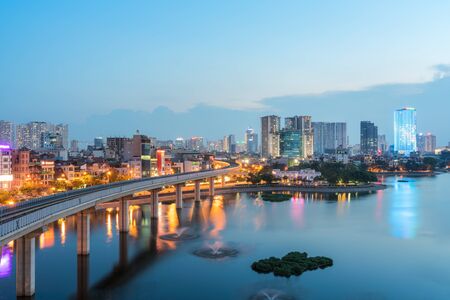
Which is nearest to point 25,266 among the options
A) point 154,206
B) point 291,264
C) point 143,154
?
point 291,264

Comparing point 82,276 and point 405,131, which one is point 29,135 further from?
point 405,131

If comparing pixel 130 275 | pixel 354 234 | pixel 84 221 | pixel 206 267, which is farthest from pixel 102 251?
pixel 354 234

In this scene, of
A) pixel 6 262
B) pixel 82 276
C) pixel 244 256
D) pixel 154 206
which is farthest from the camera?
pixel 154 206

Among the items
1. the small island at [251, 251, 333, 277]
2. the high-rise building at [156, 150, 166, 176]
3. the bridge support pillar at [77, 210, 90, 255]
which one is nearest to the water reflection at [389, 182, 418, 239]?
the small island at [251, 251, 333, 277]

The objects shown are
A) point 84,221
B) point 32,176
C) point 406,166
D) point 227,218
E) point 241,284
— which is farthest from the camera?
point 406,166

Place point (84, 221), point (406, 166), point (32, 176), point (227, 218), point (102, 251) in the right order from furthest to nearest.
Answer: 1. point (406, 166)
2. point (32, 176)
3. point (227, 218)
4. point (102, 251)
5. point (84, 221)

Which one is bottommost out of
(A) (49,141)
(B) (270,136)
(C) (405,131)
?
(A) (49,141)

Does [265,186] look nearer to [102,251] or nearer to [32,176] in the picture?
[32,176]

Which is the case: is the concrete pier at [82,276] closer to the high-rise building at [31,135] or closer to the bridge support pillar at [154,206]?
the bridge support pillar at [154,206]
